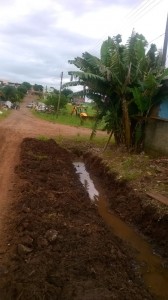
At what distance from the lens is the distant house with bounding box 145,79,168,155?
13641 mm

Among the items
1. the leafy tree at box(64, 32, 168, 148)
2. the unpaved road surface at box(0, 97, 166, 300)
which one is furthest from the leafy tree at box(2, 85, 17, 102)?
the unpaved road surface at box(0, 97, 166, 300)

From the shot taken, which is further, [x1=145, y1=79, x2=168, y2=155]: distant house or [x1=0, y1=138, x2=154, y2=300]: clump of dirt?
[x1=145, y1=79, x2=168, y2=155]: distant house

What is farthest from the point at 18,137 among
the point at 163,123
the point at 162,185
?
the point at 162,185

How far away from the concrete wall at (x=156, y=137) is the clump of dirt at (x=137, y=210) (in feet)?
7.82

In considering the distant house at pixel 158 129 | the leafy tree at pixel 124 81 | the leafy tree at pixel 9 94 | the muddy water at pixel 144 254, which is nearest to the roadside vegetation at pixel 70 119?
the leafy tree at pixel 124 81

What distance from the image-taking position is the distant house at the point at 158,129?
44.8 feet

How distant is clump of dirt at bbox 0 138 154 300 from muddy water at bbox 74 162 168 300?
26 cm

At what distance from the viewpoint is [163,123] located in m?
13.8

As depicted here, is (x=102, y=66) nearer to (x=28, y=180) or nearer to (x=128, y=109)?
(x=128, y=109)

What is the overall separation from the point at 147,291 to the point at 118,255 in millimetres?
940

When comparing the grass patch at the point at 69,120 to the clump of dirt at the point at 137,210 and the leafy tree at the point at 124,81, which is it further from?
the clump of dirt at the point at 137,210

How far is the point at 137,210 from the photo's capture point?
916cm

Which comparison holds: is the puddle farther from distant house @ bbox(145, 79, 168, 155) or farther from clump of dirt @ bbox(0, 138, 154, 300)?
distant house @ bbox(145, 79, 168, 155)

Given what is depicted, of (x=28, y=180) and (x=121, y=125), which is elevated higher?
(x=121, y=125)
